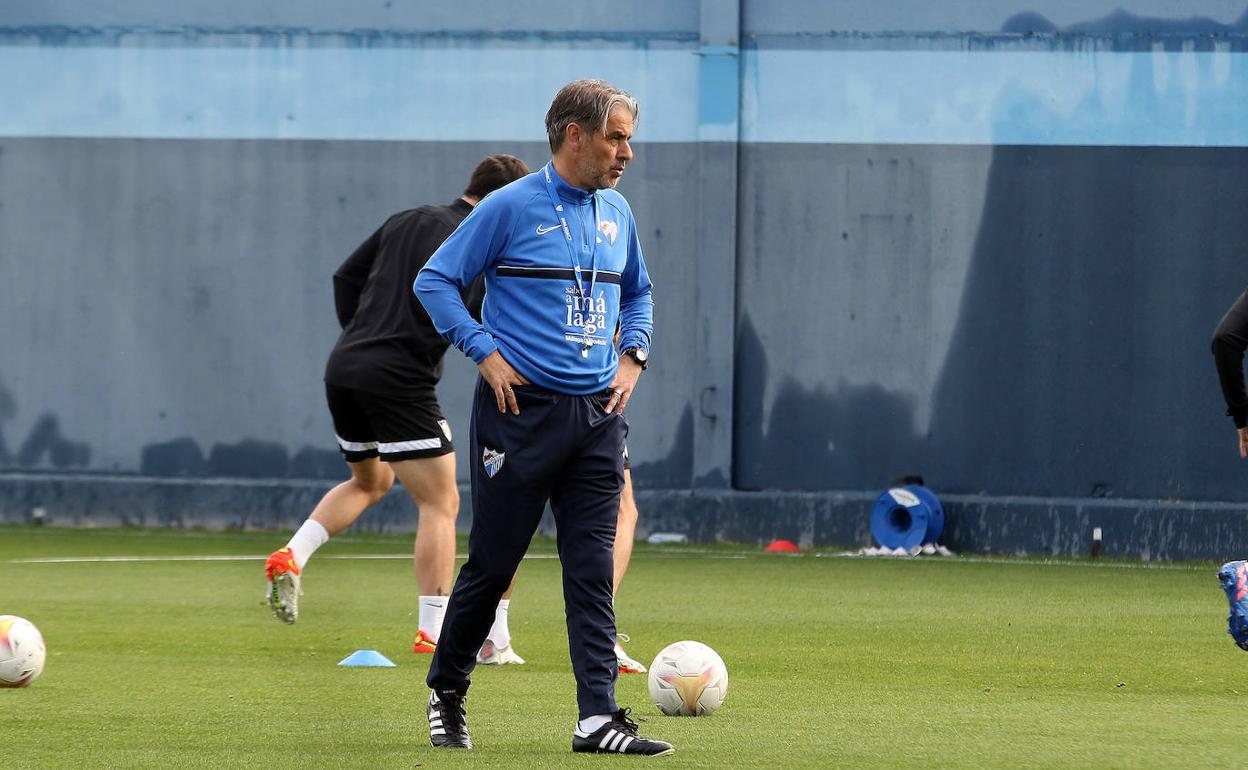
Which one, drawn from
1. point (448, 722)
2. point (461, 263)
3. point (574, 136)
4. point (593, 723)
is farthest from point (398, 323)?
point (593, 723)

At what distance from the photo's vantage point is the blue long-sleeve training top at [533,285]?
5406mm

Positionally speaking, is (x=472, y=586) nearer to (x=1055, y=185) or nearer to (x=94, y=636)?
(x=94, y=636)

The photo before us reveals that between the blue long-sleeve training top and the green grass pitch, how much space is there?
3.73ft

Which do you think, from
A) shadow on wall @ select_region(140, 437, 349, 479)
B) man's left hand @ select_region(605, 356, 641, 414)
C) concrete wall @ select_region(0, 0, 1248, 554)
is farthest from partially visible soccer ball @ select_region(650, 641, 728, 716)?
shadow on wall @ select_region(140, 437, 349, 479)

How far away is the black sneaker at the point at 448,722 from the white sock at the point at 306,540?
3201 millimetres

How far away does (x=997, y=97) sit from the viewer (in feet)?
49.4

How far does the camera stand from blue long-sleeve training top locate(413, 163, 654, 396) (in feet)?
17.7

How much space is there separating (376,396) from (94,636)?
6.03 feet

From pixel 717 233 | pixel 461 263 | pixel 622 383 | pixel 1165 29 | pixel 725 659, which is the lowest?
pixel 725 659

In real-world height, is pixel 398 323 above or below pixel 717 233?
below

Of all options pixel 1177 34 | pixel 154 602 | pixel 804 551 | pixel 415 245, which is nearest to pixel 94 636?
pixel 154 602

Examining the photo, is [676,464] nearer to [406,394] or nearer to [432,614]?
[406,394]

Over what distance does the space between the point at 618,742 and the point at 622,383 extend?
1.07 m

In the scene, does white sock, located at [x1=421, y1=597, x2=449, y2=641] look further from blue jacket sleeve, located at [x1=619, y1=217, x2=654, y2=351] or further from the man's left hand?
the man's left hand
